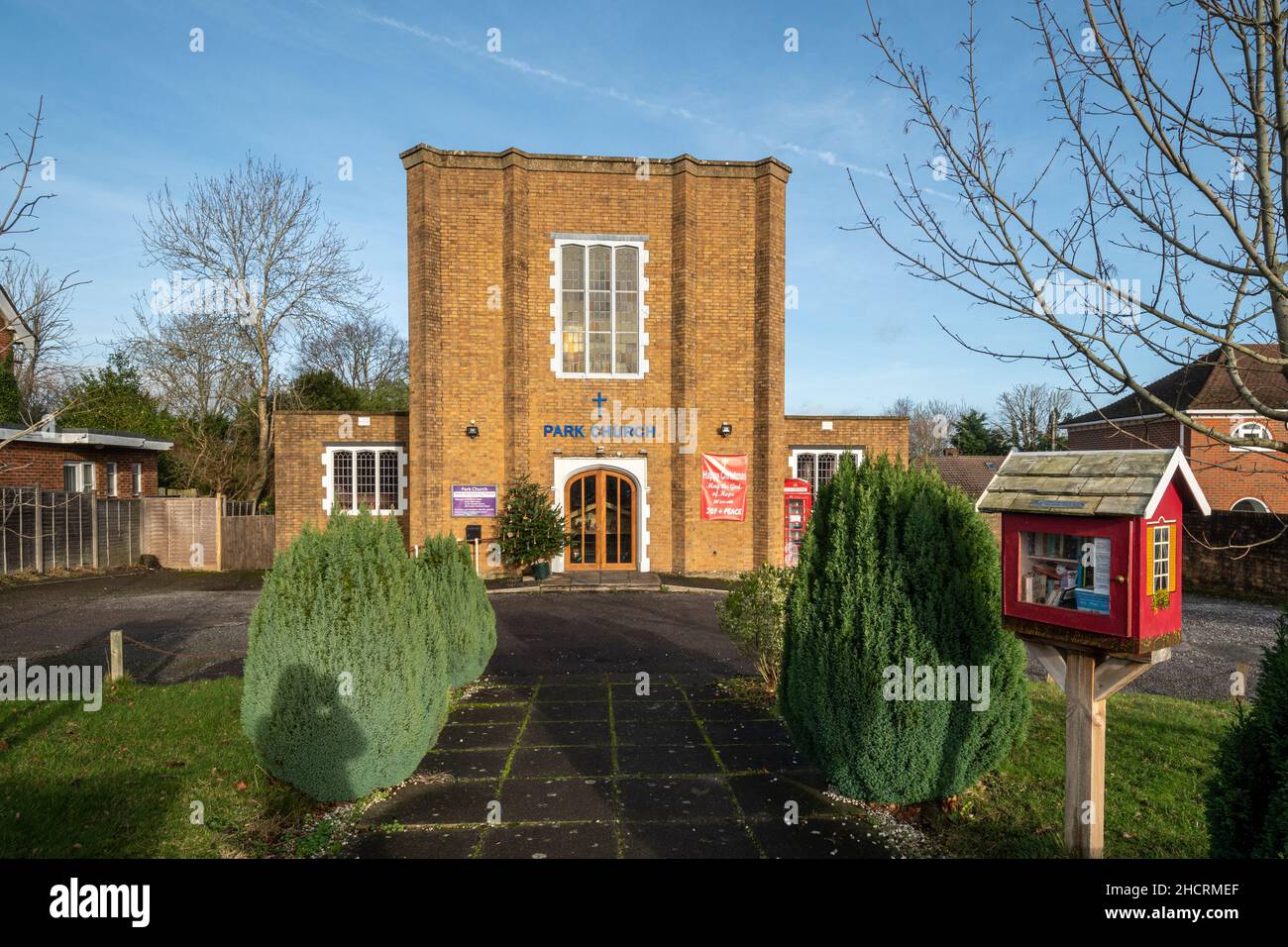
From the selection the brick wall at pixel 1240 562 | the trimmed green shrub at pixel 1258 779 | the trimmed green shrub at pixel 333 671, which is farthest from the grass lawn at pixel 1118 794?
the brick wall at pixel 1240 562

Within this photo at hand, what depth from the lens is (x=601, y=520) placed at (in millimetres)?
17891

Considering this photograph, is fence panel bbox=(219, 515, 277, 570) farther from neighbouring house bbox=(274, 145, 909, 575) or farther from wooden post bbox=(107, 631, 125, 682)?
wooden post bbox=(107, 631, 125, 682)

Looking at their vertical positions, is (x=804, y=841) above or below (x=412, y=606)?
below

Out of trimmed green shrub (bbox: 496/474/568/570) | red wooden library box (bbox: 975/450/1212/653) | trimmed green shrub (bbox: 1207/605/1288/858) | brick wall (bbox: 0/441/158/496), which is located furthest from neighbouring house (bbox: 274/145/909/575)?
trimmed green shrub (bbox: 1207/605/1288/858)

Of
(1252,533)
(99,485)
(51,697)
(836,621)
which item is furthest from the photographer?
(99,485)

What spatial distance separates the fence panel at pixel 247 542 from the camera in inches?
794

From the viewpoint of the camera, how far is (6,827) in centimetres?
452

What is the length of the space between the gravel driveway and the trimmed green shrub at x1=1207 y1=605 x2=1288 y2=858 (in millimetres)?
6289

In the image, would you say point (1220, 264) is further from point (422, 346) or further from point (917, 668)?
point (422, 346)

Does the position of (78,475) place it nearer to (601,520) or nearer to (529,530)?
(529,530)

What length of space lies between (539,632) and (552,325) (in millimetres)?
9026

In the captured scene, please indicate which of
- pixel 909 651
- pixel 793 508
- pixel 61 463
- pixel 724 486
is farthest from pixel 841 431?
pixel 61 463
